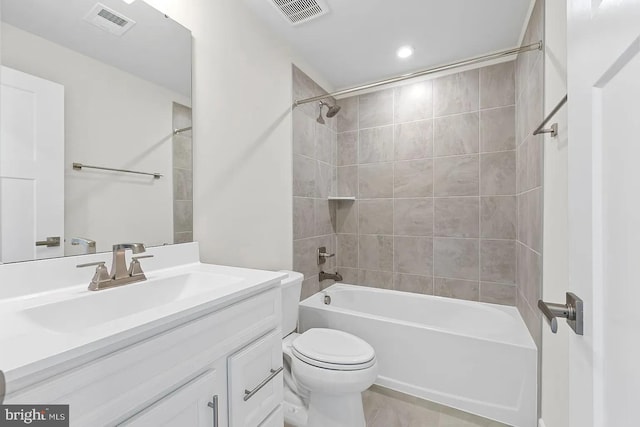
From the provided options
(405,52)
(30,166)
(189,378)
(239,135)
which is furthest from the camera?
(405,52)

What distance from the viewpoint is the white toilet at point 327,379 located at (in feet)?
4.54

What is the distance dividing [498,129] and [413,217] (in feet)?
3.14

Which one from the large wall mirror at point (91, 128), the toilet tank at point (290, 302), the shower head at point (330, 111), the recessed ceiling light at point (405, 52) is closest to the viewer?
the large wall mirror at point (91, 128)

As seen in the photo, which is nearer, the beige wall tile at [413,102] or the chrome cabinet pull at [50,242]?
the chrome cabinet pull at [50,242]

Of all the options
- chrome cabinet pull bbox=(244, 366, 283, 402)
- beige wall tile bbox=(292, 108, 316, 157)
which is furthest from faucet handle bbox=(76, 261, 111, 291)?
beige wall tile bbox=(292, 108, 316, 157)

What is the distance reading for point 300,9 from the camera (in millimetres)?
1748

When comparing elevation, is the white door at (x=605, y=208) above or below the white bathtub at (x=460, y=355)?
above

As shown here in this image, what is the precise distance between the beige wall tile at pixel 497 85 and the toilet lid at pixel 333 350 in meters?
2.09

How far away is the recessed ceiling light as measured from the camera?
85.7 inches

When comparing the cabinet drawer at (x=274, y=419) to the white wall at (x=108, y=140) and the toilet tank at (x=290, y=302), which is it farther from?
the white wall at (x=108, y=140)

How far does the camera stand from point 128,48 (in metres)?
1.20

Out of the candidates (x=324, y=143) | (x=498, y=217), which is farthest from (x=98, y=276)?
(x=498, y=217)

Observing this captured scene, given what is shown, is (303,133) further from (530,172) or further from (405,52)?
(530,172)

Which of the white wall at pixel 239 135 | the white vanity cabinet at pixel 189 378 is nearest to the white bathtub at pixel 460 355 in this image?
the white wall at pixel 239 135
